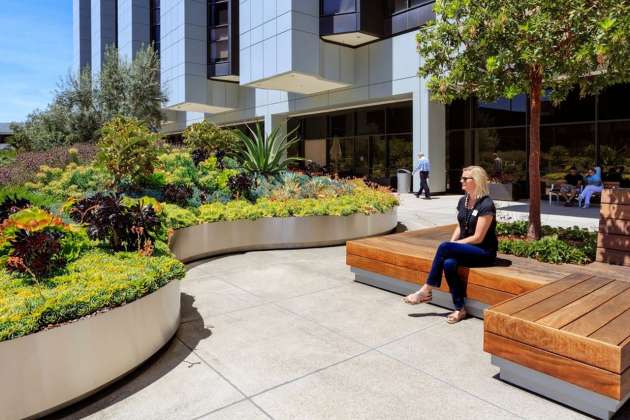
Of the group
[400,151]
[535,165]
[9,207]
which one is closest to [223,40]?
[400,151]

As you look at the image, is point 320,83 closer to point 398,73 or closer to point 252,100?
point 398,73

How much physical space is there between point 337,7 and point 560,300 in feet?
61.7

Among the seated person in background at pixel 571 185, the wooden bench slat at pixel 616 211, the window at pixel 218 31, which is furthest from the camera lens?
the window at pixel 218 31

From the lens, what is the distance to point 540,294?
12.5ft

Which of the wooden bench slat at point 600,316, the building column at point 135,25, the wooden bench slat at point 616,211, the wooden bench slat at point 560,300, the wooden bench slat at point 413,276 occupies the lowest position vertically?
the wooden bench slat at point 413,276

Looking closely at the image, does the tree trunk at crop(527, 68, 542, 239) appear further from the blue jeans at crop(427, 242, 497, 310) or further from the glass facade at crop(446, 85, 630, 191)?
the glass facade at crop(446, 85, 630, 191)

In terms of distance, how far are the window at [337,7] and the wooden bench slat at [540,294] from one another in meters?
17.5

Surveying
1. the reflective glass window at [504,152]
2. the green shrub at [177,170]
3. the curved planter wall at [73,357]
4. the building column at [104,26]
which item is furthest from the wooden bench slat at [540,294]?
the building column at [104,26]

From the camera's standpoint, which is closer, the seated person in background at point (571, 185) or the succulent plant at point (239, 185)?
the succulent plant at point (239, 185)

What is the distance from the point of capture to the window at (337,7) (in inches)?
764

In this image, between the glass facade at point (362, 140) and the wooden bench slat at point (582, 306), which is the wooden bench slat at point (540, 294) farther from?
the glass facade at point (362, 140)

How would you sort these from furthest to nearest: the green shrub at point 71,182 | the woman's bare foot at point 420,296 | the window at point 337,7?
the window at point 337,7, the green shrub at point 71,182, the woman's bare foot at point 420,296

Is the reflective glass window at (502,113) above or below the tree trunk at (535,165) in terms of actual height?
above

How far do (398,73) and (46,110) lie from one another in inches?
633
